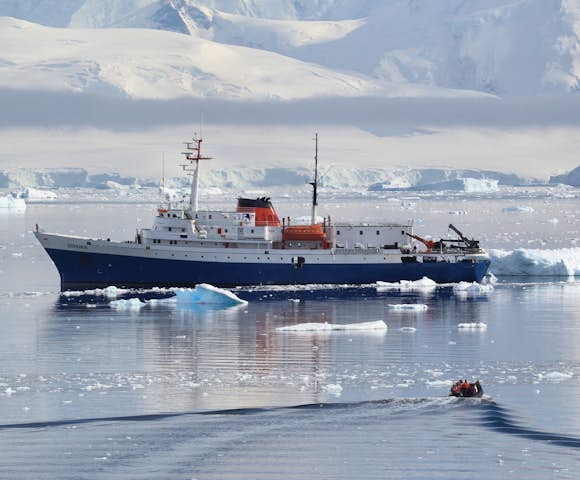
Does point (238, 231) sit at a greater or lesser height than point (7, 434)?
greater

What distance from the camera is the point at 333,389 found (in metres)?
30.5

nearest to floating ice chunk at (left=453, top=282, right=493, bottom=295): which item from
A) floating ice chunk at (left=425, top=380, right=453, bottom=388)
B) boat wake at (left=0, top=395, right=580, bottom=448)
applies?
floating ice chunk at (left=425, top=380, right=453, bottom=388)

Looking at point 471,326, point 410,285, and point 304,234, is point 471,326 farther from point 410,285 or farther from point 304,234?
point 304,234

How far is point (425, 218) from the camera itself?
12544cm

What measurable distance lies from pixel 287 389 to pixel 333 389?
40.0 inches

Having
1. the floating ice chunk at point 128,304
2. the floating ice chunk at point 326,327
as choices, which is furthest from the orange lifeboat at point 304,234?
the floating ice chunk at point 326,327

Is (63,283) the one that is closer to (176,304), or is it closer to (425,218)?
(176,304)

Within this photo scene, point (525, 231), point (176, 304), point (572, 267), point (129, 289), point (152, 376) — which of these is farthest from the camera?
point (525, 231)

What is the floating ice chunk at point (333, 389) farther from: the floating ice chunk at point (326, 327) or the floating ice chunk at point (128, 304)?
the floating ice chunk at point (128, 304)

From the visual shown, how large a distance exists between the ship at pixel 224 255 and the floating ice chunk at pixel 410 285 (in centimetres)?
50

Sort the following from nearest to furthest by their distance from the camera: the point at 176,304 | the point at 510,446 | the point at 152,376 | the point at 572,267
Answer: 1. the point at 510,446
2. the point at 152,376
3. the point at 176,304
4. the point at 572,267

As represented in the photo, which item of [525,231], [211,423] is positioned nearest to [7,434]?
[211,423]

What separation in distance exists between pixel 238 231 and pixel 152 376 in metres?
22.3

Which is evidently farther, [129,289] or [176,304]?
[129,289]
